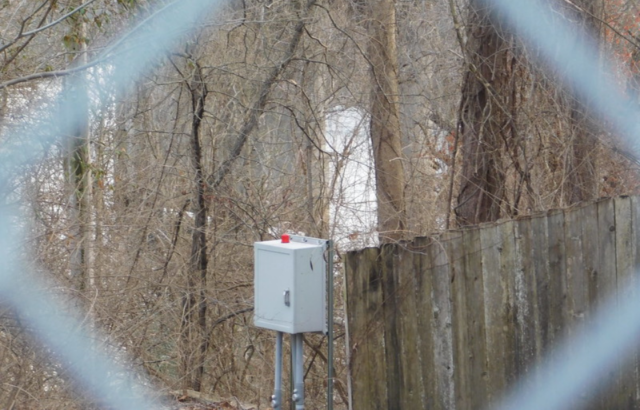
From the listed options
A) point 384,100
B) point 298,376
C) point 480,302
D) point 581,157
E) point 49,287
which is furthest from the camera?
point 384,100

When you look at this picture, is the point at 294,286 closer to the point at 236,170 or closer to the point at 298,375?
the point at 298,375

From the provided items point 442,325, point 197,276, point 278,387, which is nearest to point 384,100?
point 197,276

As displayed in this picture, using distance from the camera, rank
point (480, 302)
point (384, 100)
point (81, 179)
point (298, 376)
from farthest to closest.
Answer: point (384, 100) < point (81, 179) < point (298, 376) < point (480, 302)

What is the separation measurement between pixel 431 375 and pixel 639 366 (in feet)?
3.89

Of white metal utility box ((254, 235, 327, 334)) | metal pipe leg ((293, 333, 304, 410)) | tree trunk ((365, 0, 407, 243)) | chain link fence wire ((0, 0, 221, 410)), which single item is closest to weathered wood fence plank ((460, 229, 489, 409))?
white metal utility box ((254, 235, 327, 334))

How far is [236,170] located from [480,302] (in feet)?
14.9

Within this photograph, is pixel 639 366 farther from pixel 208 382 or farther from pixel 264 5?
pixel 264 5

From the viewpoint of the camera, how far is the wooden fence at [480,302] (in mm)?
4539

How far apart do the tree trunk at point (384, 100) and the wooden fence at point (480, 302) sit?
491cm

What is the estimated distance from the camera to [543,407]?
15.5 ft

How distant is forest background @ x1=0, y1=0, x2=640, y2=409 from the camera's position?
21.3 feet

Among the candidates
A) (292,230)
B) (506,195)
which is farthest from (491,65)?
(292,230)

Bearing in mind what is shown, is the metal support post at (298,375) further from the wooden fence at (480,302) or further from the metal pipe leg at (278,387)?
the wooden fence at (480,302)

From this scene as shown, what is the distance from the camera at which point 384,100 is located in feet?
33.8
